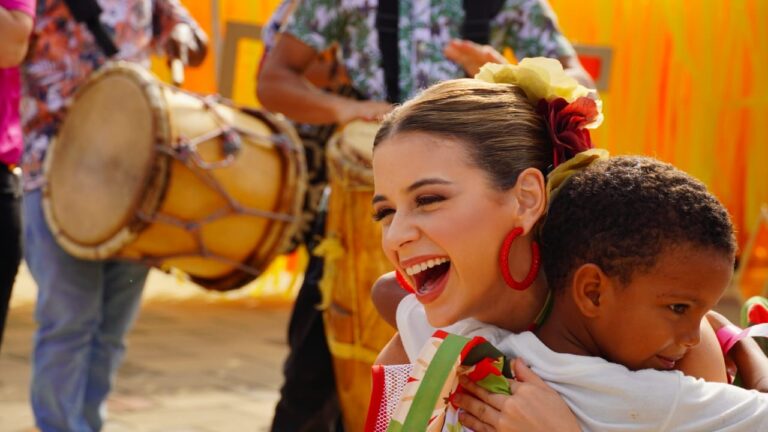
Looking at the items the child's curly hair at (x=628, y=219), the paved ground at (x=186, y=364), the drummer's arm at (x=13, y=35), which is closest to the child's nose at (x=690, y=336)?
the child's curly hair at (x=628, y=219)

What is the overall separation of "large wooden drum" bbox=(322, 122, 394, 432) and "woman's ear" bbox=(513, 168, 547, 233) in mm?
1005

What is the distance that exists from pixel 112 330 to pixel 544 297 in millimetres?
2401

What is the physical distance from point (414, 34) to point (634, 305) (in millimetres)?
1563

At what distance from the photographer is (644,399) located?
1.34 meters

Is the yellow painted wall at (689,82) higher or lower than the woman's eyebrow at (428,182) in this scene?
lower

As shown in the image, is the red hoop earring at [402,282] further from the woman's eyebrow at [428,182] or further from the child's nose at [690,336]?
the child's nose at [690,336]

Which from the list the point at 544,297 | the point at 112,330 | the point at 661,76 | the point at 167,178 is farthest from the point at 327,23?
the point at 661,76

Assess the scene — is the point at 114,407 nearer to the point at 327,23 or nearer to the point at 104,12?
the point at 104,12

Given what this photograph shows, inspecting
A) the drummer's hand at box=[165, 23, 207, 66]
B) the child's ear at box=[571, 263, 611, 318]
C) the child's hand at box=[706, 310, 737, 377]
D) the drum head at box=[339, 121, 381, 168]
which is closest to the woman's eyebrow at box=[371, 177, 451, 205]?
the child's ear at box=[571, 263, 611, 318]

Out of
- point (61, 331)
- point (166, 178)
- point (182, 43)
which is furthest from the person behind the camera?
point (182, 43)

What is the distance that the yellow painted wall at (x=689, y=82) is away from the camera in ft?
22.1

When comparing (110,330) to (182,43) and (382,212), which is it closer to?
(182,43)

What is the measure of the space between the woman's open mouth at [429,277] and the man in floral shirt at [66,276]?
7.05 ft

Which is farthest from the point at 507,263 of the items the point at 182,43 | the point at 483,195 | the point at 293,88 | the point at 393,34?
the point at 182,43
